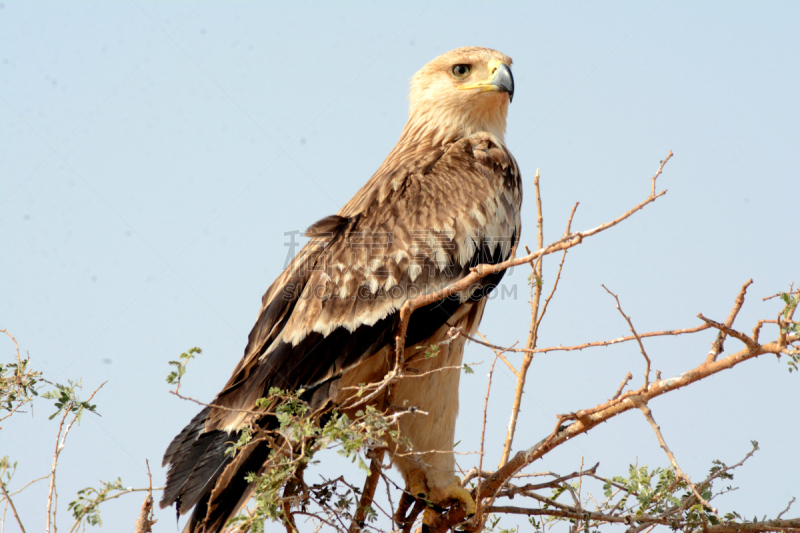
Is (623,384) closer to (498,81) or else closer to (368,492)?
(368,492)

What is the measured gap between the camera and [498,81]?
4492 mm

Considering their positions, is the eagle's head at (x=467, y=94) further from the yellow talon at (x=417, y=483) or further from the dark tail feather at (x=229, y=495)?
the dark tail feather at (x=229, y=495)

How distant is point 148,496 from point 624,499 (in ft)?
7.16

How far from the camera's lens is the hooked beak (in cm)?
447

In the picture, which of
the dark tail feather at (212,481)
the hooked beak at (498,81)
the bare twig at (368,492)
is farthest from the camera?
the hooked beak at (498,81)

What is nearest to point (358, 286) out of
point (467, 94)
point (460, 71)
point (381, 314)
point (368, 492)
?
point (381, 314)

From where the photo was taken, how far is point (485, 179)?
4.00 meters

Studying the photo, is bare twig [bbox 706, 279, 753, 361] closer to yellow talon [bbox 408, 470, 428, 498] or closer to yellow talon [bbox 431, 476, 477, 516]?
yellow talon [bbox 431, 476, 477, 516]

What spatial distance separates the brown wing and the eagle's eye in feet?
2.75

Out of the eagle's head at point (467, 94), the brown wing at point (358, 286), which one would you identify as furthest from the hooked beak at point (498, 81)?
the brown wing at point (358, 286)

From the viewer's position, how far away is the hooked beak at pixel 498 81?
4469 millimetres

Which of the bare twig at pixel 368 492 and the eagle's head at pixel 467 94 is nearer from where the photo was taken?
the bare twig at pixel 368 492

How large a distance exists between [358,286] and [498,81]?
1.84 metres

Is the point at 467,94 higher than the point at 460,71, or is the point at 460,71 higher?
the point at 460,71
